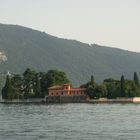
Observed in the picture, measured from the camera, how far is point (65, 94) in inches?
5566

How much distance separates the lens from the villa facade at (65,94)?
13675 centimetres

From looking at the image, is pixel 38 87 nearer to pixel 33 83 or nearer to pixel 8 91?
pixel 33 83

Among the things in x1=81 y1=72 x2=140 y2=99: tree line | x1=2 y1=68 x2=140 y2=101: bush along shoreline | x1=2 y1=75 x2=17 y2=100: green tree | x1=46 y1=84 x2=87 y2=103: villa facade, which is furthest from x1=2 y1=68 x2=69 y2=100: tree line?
x1=81 y1=72 x2=140 y2=99: tree line

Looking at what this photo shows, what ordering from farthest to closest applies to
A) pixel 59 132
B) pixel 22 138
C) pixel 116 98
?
pixel 116 98
pixel 59 132
pixel 22 138

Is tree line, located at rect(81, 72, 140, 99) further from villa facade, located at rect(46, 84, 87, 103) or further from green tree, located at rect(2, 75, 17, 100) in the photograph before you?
green tree, located at rect(2, 75, 17, 100)

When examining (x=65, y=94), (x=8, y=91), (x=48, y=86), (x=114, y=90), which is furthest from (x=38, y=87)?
(x=114, y=90)

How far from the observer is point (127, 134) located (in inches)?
1446

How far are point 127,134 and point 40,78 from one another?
102 meters

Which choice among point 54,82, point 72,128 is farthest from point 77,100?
point 72,128

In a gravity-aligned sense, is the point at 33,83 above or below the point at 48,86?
above

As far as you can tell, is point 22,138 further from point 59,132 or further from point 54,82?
point 54,82

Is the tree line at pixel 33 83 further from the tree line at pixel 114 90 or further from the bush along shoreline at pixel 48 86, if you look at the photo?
the tree line at pixel 114 90

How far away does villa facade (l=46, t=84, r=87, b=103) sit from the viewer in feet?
449

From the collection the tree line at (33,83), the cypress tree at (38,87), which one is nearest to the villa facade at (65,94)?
the tree line at (33,83)
